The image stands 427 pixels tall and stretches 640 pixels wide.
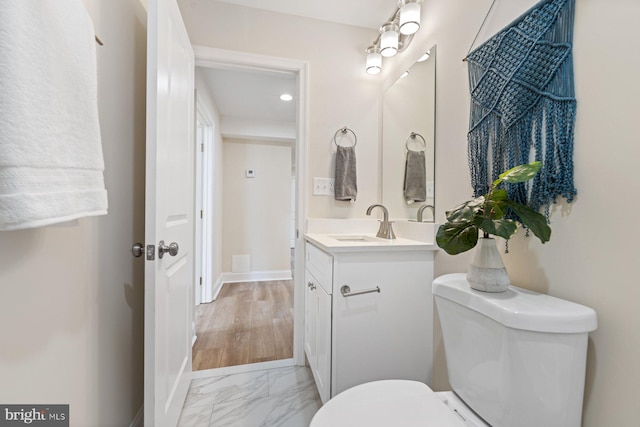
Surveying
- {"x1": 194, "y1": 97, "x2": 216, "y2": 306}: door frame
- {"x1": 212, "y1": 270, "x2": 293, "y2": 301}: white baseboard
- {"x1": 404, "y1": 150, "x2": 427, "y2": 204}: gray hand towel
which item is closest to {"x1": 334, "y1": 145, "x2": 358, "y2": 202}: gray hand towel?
{"x1": 404, "y1": 150, "x2": 427, "y2": 204}: gray hand towel

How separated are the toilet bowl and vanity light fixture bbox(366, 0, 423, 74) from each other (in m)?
1.60

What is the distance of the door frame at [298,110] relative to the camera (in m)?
1.63

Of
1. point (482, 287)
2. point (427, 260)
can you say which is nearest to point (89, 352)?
point (482, 287)

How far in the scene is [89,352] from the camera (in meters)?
0.85

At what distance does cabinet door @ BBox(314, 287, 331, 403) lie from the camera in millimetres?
1173

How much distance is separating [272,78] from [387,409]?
7.88 ft

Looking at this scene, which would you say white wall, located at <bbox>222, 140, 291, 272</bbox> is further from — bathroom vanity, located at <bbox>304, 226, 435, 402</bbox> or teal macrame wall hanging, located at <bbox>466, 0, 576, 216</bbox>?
teal macrame wall hanging, located at <bbox>466, 0, 576, 216</bbox>

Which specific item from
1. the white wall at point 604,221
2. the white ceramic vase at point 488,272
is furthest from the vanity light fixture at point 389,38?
the white ceramic vase at point 488,272

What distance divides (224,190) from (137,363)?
2.48 m

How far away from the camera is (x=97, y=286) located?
2.97ft

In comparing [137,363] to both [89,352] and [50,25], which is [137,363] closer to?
[89,352]

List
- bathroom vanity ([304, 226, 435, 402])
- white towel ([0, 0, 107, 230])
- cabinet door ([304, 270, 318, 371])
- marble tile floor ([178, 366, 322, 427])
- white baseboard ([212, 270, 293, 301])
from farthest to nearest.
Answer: white baseboard ([212, 270, 293, 301]) < cabinet door ([304, 270, 318, 371]) < marble tile floor ([178, 366, 322, 427]) < bathroom vanity ([304, 226, 435, 402]) < white towel ([0, 0, 107, 230])

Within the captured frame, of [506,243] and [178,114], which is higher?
[178,114]

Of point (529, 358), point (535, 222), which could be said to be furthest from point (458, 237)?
point (529, 358)
